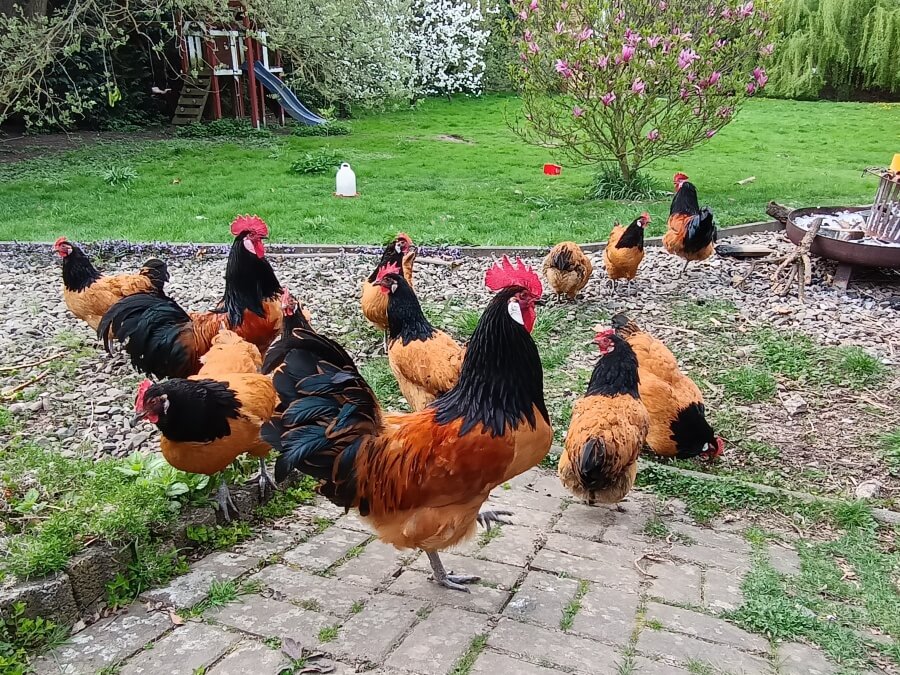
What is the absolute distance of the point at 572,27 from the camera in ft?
34.6

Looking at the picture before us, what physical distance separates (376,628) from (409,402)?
2.05 metres

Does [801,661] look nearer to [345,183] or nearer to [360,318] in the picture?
[360,318]

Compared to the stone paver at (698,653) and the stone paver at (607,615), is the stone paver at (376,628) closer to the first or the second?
the stone paver at (607,615)

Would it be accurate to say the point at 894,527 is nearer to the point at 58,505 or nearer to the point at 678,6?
the point at 58,505

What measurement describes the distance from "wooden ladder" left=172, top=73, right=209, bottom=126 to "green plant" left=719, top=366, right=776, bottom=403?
58.6ft

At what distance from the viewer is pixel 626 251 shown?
7148 mm

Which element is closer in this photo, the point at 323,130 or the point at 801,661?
the point at 801,661

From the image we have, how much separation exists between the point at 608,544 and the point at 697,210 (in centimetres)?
540

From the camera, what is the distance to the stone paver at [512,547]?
344 centimetres

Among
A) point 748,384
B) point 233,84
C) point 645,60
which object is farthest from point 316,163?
point 748,384

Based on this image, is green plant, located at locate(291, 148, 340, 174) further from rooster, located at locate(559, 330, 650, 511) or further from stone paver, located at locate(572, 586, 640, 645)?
stone paver, located at locate(572, 586, 640, 645)

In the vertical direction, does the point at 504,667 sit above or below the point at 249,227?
below

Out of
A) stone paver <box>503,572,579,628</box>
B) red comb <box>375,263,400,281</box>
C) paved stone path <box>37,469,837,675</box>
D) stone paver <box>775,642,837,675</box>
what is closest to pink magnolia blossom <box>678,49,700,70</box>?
red comb <box>375,263,400,281</box>

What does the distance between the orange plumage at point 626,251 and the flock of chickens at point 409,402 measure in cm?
232
